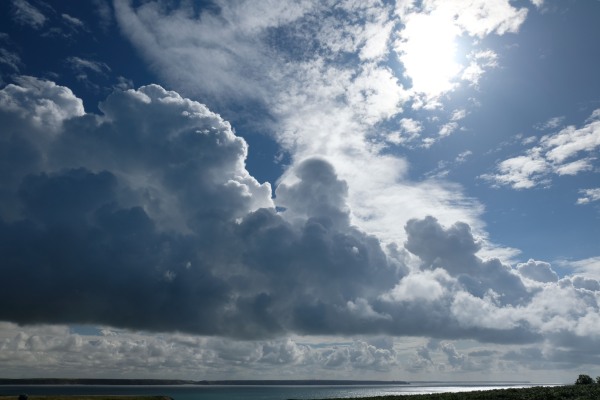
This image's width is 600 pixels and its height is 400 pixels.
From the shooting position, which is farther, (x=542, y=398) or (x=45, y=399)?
(x=45, y=399)

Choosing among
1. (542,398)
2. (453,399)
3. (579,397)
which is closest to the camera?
(579,397)

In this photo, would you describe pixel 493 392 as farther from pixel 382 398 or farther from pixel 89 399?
pixel 89 399

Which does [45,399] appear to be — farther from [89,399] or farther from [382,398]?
[382,398]

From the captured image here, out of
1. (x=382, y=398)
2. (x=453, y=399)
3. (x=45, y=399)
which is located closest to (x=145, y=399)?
(x=45, y=399)

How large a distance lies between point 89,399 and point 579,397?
111936mm

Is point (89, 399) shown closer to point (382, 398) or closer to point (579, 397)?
point (382, 398)

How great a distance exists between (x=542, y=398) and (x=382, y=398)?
3344cm

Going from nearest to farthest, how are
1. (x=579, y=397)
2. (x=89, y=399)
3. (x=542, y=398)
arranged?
(x=579, y=397)
(x=542, y=398)
(x=89, y=399)

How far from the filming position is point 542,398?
8712cm

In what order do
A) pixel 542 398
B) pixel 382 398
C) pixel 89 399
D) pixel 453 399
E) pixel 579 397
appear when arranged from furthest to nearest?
pixel 89 399 < pixel 382 398 < pixel 453 399 < pixel 542 398 < pixel 579 397

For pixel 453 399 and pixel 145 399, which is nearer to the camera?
pixel 453 399

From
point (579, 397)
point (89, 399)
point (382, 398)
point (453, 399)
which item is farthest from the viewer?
point (89, 399)

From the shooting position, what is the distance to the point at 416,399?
94938 mm

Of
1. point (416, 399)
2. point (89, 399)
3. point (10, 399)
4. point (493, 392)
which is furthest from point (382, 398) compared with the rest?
point (10, 399)
